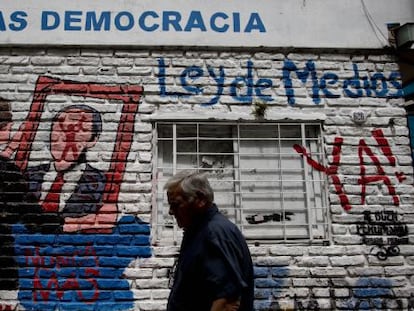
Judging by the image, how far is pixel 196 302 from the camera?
239 centimetres

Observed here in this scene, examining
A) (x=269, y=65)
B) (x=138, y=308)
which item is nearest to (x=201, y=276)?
(x=138, y=308)

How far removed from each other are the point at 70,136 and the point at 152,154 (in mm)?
730

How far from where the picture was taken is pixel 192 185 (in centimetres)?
259

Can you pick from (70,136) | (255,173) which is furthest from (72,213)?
(255,173)

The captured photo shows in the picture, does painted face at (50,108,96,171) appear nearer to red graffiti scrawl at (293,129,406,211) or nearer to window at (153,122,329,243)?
window at (153,122,329,243)

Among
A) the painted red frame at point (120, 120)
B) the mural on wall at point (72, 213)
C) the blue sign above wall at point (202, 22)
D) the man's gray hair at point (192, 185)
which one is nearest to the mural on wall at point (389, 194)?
the blue sign above wall at point (202, 22)

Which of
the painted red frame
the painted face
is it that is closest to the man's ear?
the painted red frame

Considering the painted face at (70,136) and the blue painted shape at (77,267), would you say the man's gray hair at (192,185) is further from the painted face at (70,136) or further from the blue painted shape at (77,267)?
the painted face at (70,136)

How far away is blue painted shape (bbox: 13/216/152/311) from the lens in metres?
4.05

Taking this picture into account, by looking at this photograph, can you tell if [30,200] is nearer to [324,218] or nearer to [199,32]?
[199,32]

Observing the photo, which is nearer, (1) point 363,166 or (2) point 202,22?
(1) point 363,166

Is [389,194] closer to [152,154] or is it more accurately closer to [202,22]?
[152,154]

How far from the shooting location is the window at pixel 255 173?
4375 millimetres

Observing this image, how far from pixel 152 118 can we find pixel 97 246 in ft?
3.90
